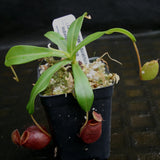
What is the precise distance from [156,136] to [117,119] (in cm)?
24

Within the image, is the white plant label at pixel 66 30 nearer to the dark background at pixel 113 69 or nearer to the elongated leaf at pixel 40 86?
the elongated leaf at pixel 40 86

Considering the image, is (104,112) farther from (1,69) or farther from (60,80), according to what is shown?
(1,69)

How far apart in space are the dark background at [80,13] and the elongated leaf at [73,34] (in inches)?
61.1

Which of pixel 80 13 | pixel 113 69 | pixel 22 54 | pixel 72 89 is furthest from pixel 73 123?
pixel 80 13

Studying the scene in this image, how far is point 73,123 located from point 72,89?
0.53 feet

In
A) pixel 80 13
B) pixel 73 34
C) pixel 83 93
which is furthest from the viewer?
pixel 80 13

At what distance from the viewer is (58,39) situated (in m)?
0.93

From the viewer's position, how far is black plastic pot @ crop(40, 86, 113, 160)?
0.88 metres

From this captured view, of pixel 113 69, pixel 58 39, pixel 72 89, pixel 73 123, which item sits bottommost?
pixel 113 69

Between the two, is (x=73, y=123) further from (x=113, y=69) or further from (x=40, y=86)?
(x=113, y=69)

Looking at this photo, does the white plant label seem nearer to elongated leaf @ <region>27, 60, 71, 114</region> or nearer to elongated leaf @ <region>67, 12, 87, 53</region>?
elongated leaf @ <region>67, 12, 87, 53</region>

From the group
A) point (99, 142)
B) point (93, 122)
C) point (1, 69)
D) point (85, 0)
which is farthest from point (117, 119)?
point (85, 0)

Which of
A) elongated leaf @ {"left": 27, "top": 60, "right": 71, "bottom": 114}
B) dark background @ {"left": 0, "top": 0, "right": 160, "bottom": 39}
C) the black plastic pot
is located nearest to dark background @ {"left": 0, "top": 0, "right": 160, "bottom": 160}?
dark background @ {"left": 0, "top": 0, "right": 160, "bottom": 39}

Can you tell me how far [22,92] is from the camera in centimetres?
171
